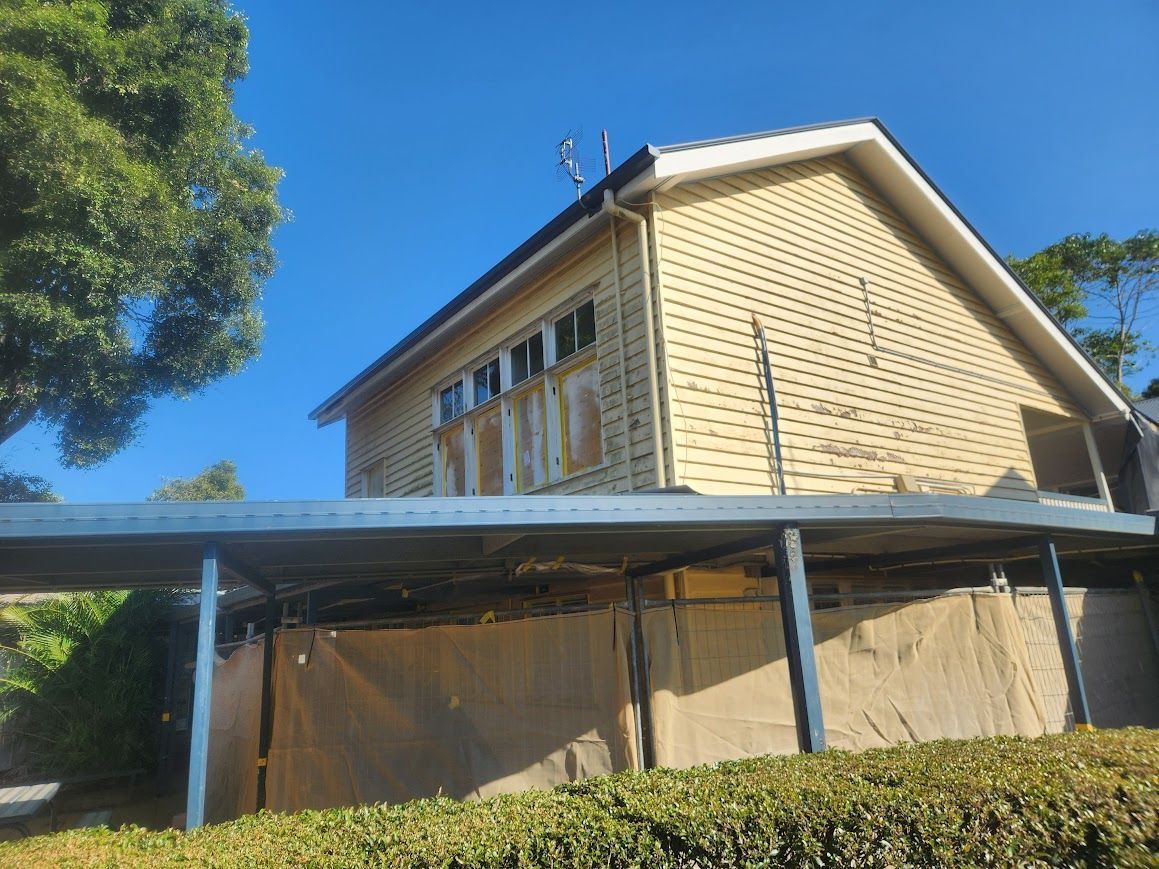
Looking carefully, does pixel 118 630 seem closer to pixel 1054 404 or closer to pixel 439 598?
pixel 439 598

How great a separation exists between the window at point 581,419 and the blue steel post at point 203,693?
4376mm

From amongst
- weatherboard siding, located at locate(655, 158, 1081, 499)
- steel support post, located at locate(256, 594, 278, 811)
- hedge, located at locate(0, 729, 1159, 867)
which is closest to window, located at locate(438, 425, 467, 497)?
steel support post, located at locate(256, 594, 278, 811)

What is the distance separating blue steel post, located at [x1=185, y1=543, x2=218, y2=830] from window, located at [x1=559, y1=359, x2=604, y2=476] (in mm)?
Answer: 4376

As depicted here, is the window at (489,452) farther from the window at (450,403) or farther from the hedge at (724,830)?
the hedge at (724,830)

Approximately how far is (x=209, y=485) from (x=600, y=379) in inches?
2009

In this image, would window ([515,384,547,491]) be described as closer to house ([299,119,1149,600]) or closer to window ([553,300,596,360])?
house ([299,119,1149,600])

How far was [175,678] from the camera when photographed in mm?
13148

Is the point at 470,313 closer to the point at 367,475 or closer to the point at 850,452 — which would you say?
the point at 367,475

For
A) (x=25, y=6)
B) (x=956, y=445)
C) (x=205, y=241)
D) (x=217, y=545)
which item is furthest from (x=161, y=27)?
(x=956, y=445)

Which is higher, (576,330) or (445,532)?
(576,330)

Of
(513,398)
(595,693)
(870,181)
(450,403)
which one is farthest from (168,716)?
(870,181)

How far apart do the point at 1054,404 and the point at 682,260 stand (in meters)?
7.79

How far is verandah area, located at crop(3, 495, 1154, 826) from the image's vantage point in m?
5.90

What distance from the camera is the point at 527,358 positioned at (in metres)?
9.87
